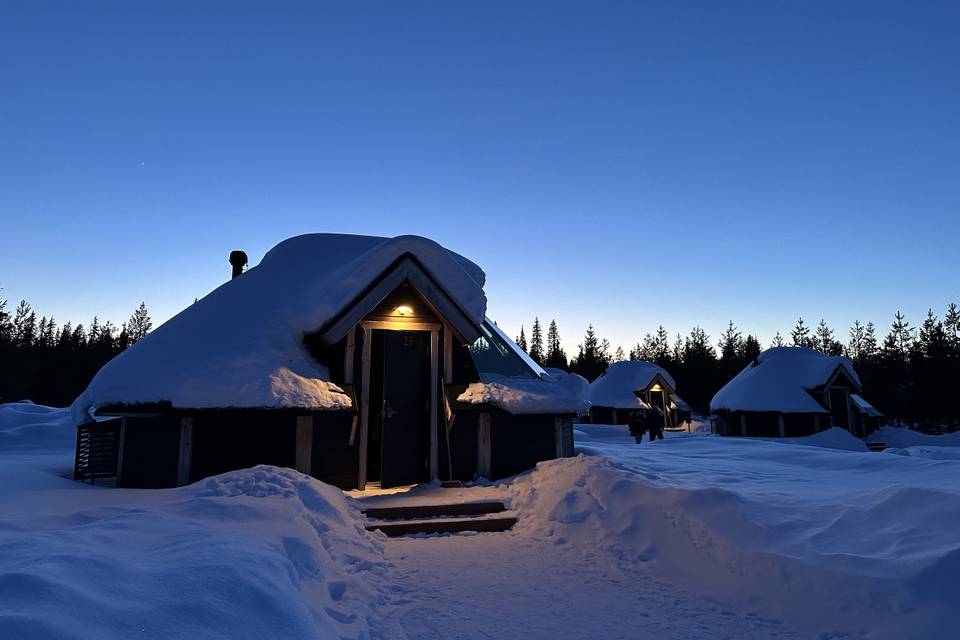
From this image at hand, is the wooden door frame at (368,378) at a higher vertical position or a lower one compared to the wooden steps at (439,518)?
higher

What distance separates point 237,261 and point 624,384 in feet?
110

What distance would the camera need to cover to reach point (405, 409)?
10.3 meters

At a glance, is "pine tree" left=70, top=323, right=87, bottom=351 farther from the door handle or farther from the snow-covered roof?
the snow-covered roof

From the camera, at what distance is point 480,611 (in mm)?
4570

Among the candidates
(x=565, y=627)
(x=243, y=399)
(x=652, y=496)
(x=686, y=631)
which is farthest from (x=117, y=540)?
(x=652, y=496)

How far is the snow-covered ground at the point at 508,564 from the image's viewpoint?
283cm

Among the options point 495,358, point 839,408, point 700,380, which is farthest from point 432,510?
point 700,380

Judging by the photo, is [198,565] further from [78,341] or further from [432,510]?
[78,341]

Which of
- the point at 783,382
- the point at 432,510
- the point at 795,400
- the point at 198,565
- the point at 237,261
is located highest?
the point at 237,261

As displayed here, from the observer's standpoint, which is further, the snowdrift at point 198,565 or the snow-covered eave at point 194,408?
the snow-covered eave at point 194,408

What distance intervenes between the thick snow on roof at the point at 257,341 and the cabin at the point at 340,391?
31 mm

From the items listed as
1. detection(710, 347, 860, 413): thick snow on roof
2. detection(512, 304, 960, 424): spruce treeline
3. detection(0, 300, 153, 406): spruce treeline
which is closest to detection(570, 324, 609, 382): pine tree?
detection(512, 304, 960, 424): spruce treeline

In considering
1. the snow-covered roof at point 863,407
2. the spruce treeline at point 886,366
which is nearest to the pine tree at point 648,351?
the spruce treeline at point 886,366

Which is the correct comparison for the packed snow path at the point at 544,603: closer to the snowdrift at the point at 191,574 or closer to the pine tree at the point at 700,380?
the snowdrift at the point at 191,574
